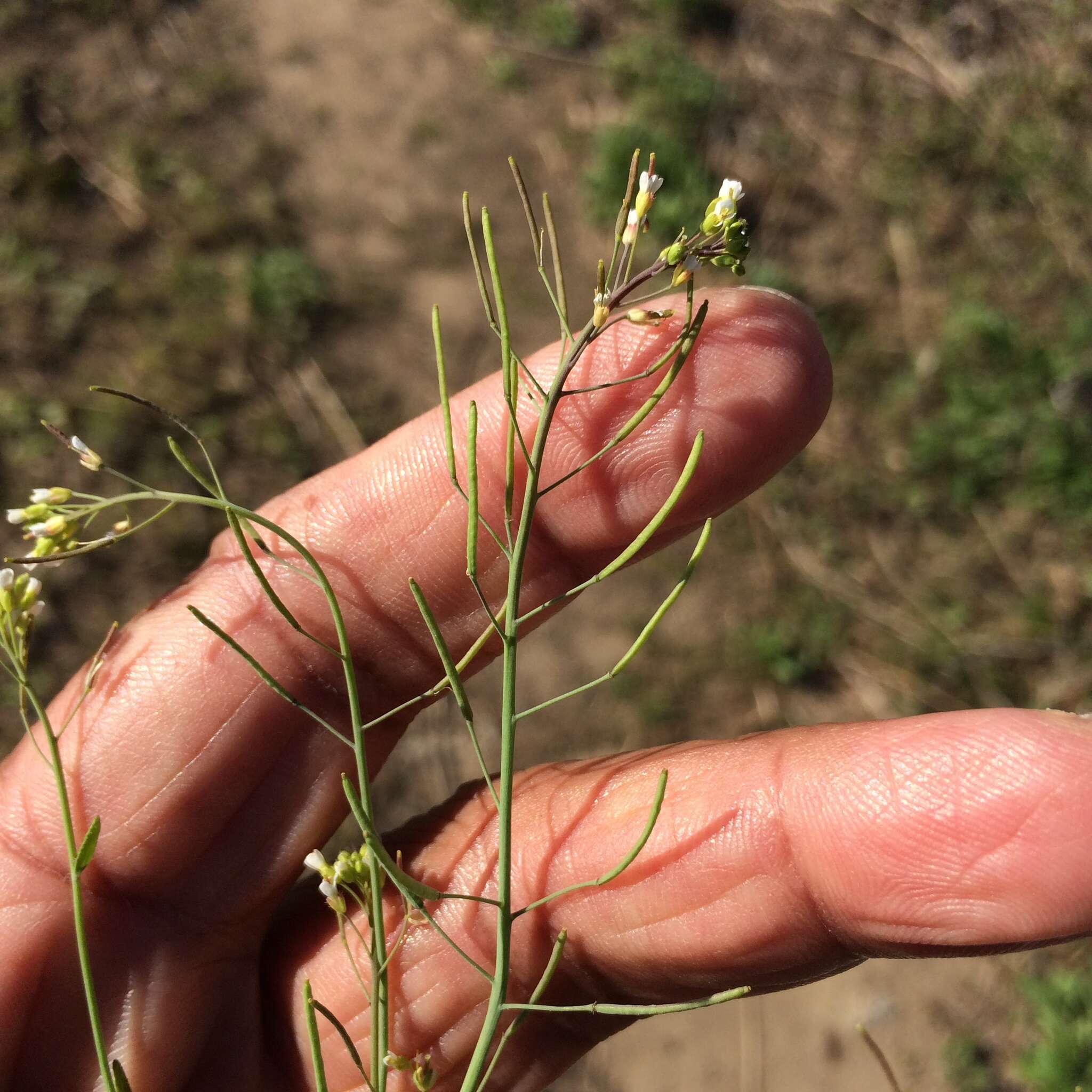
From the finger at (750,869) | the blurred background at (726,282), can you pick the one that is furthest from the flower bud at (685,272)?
the blurred background at (726,282)

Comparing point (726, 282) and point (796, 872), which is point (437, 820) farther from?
point (726, 282)

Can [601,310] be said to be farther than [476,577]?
No

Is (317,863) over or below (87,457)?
below

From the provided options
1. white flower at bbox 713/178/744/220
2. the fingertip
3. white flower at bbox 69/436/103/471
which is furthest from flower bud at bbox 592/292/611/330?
white flower at bbox 69/436/103/471

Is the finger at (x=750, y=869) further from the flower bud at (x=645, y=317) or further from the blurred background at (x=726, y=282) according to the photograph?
the blurred background at (x=726, y=282)

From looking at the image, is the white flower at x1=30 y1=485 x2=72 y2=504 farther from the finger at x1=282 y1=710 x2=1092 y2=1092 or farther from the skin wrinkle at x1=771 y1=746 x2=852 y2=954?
the skin wrinkle at x1=771 y1=746 x2=852 y2=954

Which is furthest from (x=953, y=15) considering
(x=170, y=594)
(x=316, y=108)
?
(x=170, y=594)

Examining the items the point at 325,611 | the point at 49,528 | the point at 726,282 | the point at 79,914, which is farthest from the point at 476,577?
the point at 726,282

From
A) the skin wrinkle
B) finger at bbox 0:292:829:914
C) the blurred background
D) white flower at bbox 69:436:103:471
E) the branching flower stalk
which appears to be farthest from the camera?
the blurred background
